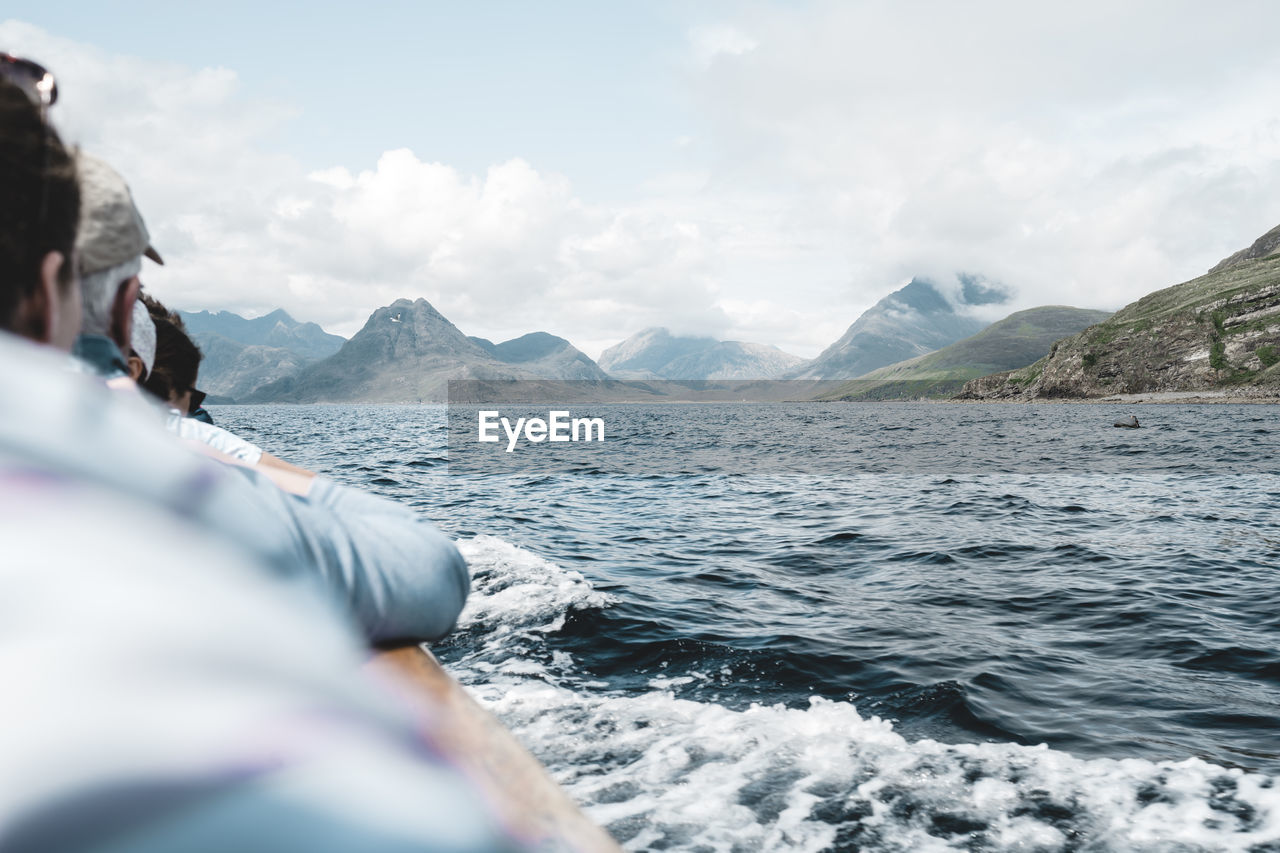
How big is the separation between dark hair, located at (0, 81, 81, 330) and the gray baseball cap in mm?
406

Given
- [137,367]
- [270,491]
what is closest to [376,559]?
[270,491]

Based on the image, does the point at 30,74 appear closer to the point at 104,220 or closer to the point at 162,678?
the point at 104,220

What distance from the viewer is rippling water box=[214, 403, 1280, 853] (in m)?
5.04

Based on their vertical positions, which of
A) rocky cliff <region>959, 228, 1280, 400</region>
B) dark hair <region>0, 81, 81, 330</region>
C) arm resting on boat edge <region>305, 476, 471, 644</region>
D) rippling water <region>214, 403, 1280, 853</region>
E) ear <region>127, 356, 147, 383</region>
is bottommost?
rippling water <region>214, 403, 1280, 853</region>

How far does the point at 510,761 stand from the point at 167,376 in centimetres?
494

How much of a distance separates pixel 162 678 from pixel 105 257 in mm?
1440

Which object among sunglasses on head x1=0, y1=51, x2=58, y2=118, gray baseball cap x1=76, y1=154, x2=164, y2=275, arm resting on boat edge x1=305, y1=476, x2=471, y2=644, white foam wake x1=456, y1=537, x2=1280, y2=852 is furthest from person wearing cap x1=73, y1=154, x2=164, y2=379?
white foam wake x1=456, y1=537, x2=1280, y2=852

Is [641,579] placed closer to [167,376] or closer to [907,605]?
[907,605]

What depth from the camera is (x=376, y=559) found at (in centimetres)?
191

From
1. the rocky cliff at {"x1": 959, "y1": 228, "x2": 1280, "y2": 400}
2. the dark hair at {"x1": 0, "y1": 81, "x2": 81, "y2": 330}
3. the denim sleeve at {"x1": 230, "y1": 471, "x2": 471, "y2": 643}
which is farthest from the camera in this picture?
the rocky cliff at {"x1": 959, "y1": 228, "x2": 1280, "y2": 400}

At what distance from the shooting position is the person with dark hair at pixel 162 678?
64 cm

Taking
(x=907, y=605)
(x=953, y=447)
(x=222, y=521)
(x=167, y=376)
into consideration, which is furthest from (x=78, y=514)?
(x=953, y=447)

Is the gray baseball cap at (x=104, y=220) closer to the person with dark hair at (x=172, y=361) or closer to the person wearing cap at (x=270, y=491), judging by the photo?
the person wearing cap at (x=270, y=491)

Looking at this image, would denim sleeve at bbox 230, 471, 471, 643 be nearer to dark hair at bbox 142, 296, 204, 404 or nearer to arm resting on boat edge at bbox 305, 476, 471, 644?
arm resting on boat edge at bbox 305, 476, 471, 644
